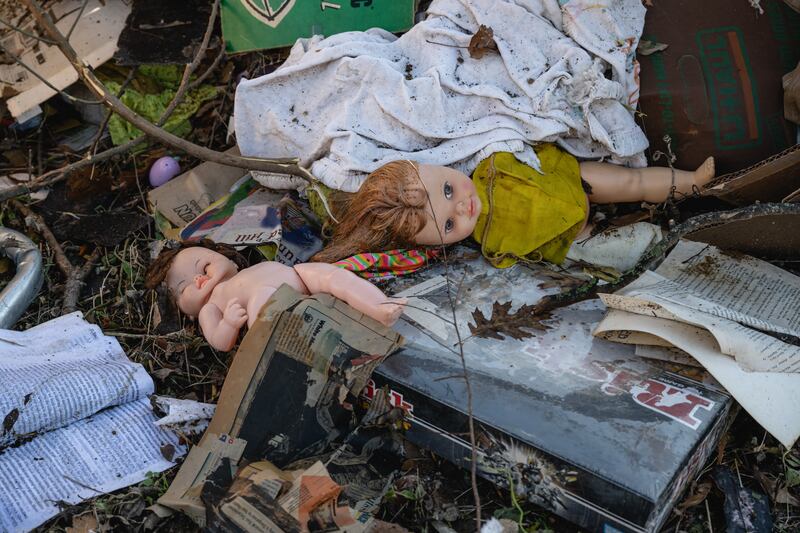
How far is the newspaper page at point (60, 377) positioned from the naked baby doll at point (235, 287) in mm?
324

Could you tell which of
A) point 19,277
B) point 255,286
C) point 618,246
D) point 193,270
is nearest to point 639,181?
point 618,246

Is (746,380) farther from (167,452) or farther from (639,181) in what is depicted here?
(167,452)

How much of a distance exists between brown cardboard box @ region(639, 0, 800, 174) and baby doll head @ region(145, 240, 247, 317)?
201cm

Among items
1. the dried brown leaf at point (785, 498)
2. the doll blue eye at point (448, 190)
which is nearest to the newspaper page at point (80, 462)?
the doll blue eye at point (448, 190)

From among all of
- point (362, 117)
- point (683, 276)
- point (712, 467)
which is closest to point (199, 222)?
point (362, 117)

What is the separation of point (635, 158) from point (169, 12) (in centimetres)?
267

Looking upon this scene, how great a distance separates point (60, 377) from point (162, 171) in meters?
1.57

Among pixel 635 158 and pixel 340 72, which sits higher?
pixel 340 72

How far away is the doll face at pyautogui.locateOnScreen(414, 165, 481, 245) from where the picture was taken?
2.96 m

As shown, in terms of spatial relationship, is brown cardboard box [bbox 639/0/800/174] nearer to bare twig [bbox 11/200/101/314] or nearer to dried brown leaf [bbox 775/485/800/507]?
dried brown leaf [bbox 775/485/800/507]

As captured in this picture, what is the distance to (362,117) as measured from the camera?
342 cm

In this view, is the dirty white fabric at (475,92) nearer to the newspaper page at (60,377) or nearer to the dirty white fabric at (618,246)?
the dirty white fabric at (618,246)

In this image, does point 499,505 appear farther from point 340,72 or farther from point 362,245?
point 340,72

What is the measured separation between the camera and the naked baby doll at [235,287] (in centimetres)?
265
